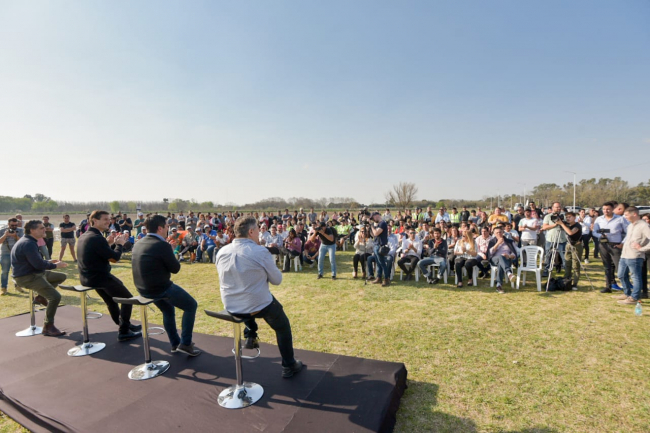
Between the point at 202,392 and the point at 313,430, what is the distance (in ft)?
4.14

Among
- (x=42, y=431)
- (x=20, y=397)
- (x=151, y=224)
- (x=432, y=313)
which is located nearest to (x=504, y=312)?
(x=432, y=313)

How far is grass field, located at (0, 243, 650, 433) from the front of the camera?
273 centimetres

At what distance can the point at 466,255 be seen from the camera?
24.0 ft

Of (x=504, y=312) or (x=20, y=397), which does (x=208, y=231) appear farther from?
(x=504, y=312)

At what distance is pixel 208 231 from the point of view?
11750 millimetres

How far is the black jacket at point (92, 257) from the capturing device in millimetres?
3809

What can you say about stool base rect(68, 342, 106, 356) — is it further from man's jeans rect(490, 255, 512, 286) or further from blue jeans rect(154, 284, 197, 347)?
man's jeans rect(490, 255, 512, 286)

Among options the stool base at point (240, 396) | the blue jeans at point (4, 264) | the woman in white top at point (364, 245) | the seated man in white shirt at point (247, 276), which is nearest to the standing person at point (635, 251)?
the woman in white top at point (364, 245)

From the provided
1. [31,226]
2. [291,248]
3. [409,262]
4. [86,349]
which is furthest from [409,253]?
[31,226]

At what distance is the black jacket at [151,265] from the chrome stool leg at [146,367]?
0.69ft

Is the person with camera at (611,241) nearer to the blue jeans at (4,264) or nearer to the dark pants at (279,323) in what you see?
the dark pants at (279,323)

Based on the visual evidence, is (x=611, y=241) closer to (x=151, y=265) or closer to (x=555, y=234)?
(x=555, y=234)

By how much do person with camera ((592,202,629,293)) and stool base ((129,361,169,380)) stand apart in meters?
8.04

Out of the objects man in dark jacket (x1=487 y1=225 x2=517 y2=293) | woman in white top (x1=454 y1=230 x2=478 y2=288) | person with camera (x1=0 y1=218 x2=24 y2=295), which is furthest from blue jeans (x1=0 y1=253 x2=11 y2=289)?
man in dark jacket (x1=487 y1=225 x2=517 y2=293)
